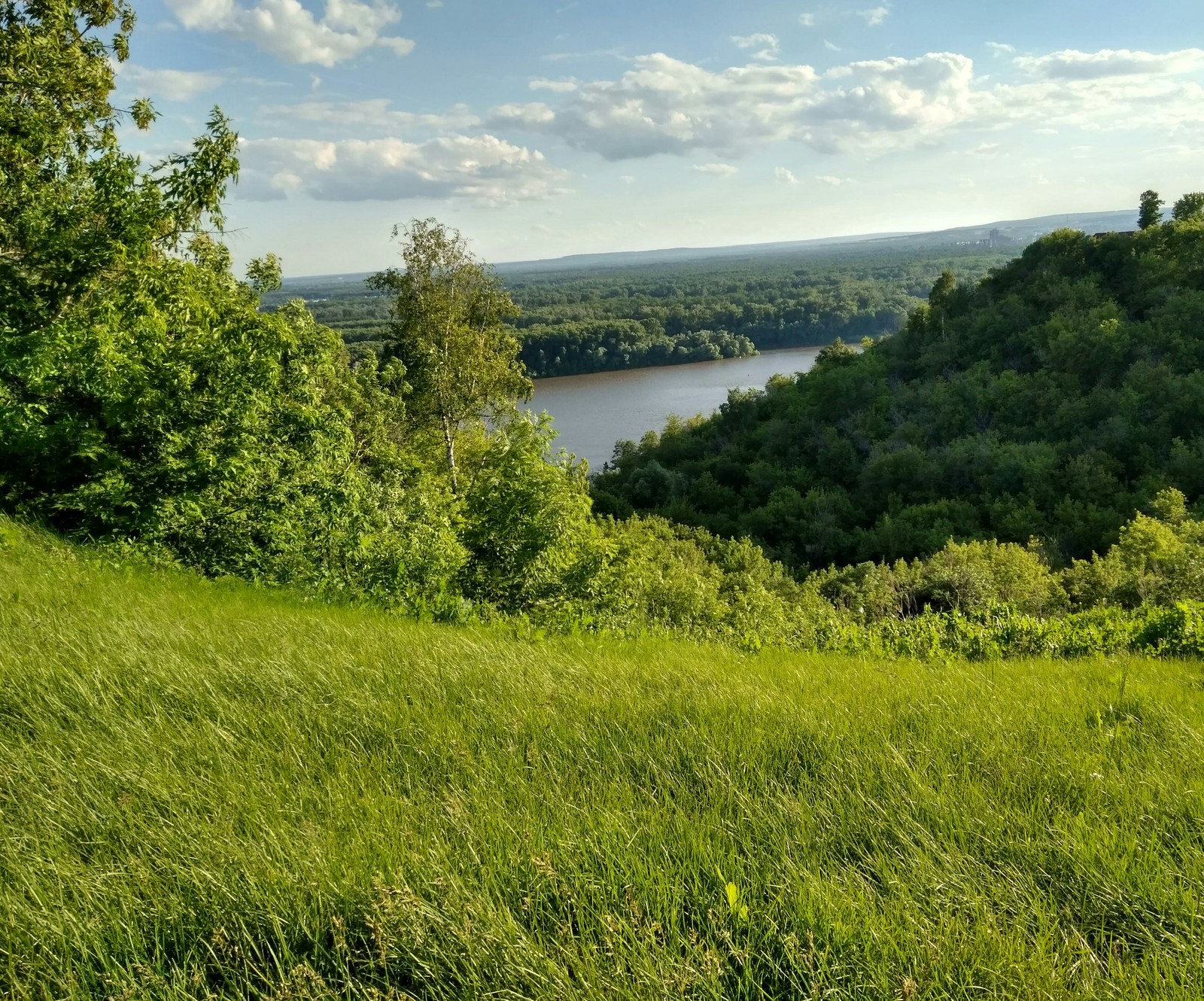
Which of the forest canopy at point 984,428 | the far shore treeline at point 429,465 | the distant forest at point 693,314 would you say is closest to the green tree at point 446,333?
the far shore treeline at point 429,465

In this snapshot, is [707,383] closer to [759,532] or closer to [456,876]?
[759,532]

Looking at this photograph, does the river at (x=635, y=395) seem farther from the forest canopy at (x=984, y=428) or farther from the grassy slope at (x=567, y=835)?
the grassy slope at (x=567, y=835)

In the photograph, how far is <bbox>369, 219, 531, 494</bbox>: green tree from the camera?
18000mm

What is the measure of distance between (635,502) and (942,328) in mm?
23495

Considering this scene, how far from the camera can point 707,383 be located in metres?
78.6

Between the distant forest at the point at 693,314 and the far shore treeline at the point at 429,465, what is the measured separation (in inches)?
1206

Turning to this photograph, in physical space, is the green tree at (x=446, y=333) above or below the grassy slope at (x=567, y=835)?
above

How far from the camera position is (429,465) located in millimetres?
16609

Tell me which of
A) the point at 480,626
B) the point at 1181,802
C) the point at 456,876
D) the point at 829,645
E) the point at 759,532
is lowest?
the point at 759,532

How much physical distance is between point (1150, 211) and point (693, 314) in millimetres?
60649

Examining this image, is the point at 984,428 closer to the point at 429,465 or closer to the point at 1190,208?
the point at 1190,208

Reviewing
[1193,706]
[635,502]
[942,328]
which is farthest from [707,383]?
[1193,706]

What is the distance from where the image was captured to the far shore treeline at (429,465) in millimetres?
6695

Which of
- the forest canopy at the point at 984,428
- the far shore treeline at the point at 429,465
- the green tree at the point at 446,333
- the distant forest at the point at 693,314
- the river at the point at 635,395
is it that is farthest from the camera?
the distant forest at the point at 693,314
